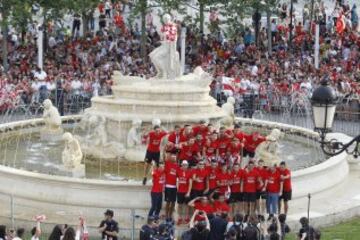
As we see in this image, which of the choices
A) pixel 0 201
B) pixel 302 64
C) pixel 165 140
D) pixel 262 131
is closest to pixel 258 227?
pixel 165 140

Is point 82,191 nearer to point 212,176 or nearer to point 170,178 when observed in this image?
point 170,178

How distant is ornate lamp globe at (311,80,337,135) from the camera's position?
13.2 m

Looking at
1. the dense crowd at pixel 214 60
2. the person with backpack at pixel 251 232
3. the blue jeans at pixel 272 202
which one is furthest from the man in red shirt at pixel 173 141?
the dense crowd at pixel 214 60

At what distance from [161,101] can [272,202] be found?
6.18 metres

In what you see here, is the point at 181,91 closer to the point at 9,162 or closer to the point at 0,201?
the point at 9,162

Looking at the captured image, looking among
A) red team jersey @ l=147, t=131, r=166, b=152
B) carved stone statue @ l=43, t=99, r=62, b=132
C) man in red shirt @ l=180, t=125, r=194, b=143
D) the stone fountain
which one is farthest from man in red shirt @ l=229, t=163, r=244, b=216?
carved stone statue @ l=43, t=99, r=62, b=132

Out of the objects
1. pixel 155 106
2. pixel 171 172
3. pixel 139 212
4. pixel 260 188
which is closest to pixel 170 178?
pixel 171 172

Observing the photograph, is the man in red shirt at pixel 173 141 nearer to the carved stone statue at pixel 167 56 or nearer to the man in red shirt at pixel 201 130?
the man in red shirt at pixel 201 130

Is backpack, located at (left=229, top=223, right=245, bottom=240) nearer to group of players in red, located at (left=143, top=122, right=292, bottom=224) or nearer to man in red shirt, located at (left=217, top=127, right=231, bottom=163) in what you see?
group of players in red, located at (left=143, top=122, right=292, bottom=224)

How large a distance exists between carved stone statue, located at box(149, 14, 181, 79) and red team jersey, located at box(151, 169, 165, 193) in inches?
295

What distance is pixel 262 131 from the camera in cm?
2981

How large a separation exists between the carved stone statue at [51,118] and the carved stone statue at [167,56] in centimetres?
325

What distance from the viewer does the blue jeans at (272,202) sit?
19922 millimetres

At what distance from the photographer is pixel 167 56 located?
26.7 m
